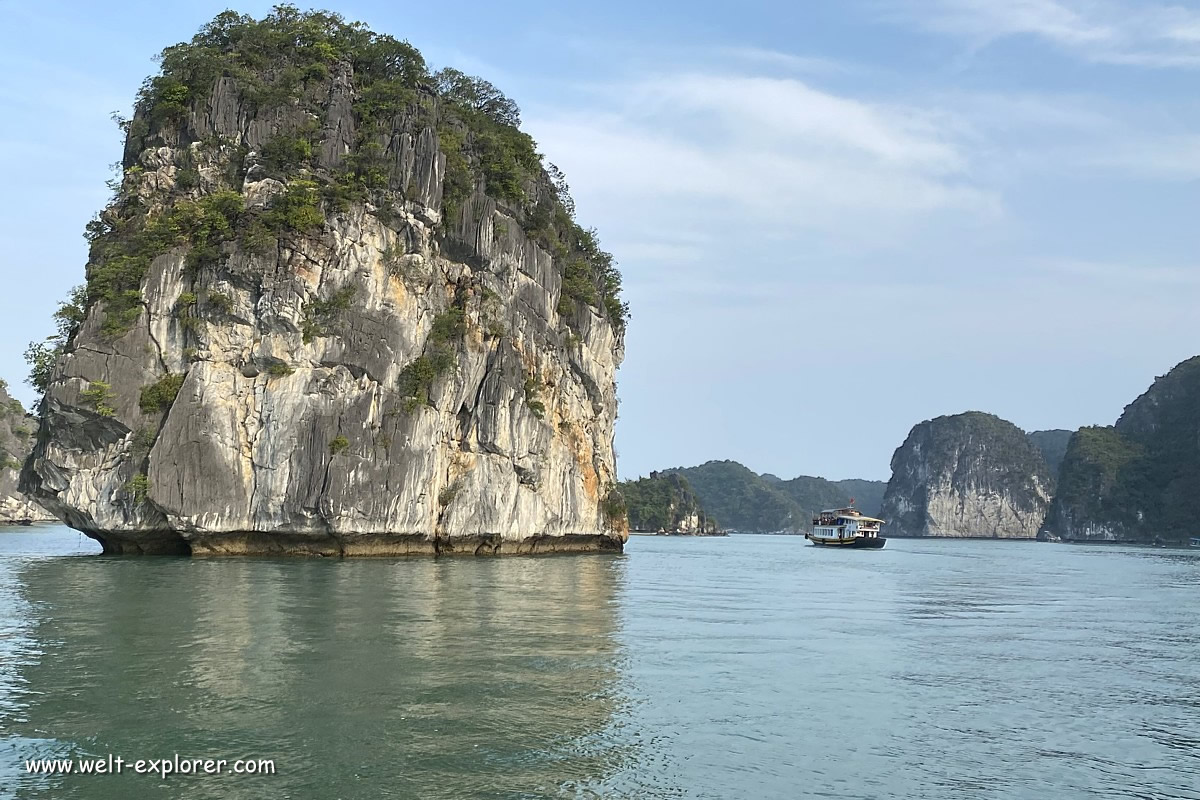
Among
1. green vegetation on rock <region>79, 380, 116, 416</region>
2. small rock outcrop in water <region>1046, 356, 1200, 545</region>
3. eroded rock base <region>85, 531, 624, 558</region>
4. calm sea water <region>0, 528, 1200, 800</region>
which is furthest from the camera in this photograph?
small rock outcrop in water <region>1046, 356, 1200, 545</region>

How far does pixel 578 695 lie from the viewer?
42.2ft

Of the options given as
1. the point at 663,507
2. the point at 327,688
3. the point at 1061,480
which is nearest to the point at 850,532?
the point at 663,507

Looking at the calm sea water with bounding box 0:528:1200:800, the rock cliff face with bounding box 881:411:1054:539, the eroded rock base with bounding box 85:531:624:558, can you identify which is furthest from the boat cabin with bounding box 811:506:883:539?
the rock cliff face with bounding box 881:411:1054:539

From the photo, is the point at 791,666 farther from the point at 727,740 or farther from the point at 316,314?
the point at 316,314

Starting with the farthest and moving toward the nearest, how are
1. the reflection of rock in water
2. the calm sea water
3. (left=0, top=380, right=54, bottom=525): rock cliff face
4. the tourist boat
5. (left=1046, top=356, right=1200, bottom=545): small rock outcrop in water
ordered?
(left=1046, top=356, right=1200, bottom=545): small rock outcrop in water, (left=0, top=380, right=54, bottom=525): rock cliff face, the tourist boat, the calm sea water, the reflection of rock in water

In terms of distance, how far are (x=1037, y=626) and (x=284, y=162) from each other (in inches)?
1238

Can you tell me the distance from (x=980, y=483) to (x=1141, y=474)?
48.1 meters

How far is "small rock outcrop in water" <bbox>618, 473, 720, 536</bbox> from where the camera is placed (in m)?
138

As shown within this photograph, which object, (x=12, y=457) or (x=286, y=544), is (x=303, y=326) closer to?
(x=286, y=544)

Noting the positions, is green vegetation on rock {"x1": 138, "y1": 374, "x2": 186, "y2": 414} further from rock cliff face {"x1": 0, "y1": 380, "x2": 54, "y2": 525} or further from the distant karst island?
the distant karst island

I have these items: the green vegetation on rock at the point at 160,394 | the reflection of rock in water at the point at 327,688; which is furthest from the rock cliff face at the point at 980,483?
the reflection of rock in water at the point at 327,688

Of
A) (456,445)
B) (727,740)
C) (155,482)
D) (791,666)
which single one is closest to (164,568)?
(155,482)

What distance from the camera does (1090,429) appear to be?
475ft

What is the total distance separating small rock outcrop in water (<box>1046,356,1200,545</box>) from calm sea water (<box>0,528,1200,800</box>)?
115217 millimetres
